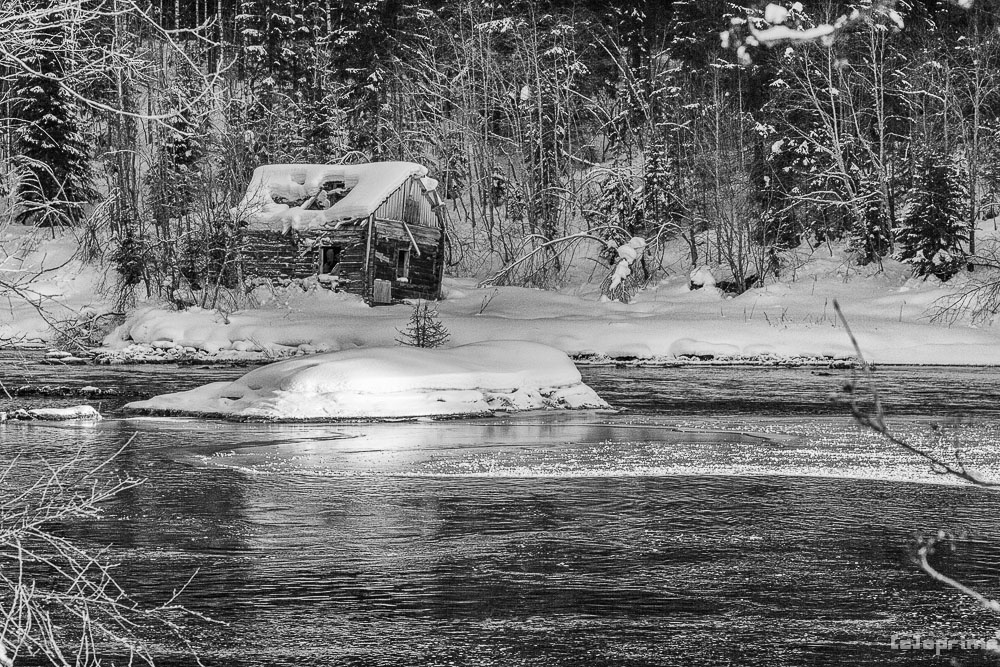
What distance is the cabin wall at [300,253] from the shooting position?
4162 centimetres

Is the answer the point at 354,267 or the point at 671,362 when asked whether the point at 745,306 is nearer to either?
the point at 671,362

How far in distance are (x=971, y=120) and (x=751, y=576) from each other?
154 ft

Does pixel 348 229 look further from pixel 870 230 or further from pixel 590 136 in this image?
pixel 590 136

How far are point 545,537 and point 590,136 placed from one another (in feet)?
168

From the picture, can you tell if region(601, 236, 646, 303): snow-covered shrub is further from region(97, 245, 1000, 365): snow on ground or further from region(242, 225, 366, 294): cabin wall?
region(242, 225, 366, 294): cabin wall

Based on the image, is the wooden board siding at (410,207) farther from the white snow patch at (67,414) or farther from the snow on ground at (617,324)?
the white snow patch at (67,414)

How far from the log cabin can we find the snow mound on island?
1952 centimetres

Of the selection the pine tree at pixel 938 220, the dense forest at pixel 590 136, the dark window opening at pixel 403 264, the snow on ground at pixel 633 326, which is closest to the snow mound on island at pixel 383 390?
the snow on ground at pixel 633 326

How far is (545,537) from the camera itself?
11156mm

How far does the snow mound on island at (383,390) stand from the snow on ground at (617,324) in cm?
846

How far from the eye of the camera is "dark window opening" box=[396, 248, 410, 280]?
42.5 m

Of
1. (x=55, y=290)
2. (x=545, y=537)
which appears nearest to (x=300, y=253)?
(x=55, y=290)

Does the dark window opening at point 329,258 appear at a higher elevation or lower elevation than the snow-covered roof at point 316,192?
lower

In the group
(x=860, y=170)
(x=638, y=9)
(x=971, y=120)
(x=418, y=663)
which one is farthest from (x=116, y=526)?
(x=638, y=9)
